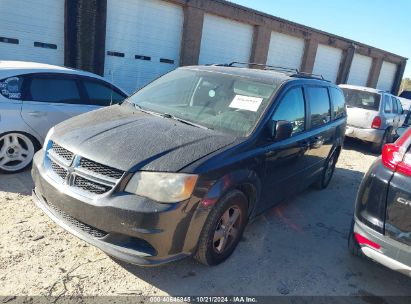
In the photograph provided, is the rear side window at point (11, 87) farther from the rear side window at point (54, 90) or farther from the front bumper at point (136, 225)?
the front bumper at point (136, 225)

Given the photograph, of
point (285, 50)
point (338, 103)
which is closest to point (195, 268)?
point (338, 103)

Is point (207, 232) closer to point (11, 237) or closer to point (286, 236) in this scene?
point (286, 236)

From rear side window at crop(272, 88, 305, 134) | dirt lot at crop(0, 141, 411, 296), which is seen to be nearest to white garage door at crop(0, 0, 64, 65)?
dirt lot at crop(0, 141, 411, 296)

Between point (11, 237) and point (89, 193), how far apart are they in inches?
48.4

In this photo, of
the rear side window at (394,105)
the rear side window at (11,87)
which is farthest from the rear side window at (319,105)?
the rear side window at (394,105)

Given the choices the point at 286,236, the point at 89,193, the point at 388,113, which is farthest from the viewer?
the point at 388,113

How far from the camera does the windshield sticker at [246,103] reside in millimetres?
3449

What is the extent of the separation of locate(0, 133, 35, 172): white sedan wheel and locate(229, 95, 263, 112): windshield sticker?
3.03 m

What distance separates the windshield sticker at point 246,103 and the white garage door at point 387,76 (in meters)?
26.0

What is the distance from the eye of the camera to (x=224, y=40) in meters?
14.7

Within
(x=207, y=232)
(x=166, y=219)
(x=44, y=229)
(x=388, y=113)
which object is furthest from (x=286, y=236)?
(x=388, y=113)

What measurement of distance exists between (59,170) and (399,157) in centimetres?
276

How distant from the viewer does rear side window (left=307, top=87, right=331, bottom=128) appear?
14.4 feet

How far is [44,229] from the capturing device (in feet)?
11.5
